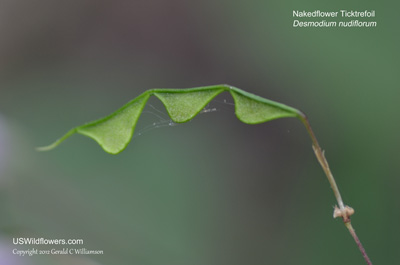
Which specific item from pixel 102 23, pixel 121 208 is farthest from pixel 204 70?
pixel 121 208

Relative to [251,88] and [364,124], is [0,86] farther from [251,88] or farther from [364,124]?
[364,124]

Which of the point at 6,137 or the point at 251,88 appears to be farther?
the point at 251,88

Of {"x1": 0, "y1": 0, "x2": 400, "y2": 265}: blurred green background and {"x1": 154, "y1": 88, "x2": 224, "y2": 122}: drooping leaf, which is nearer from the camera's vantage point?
{"x1": 154, "y1": 88, "x2": 224, "y2": 122}: drooping leaf

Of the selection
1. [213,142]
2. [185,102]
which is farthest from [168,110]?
[213,142]

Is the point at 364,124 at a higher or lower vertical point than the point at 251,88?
lower

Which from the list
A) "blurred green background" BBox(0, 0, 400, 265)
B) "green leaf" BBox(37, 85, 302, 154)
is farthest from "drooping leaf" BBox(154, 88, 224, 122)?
"blurred green background" BBox(0, 0, 400, 265)

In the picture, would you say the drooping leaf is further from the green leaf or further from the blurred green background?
the blurred green background
